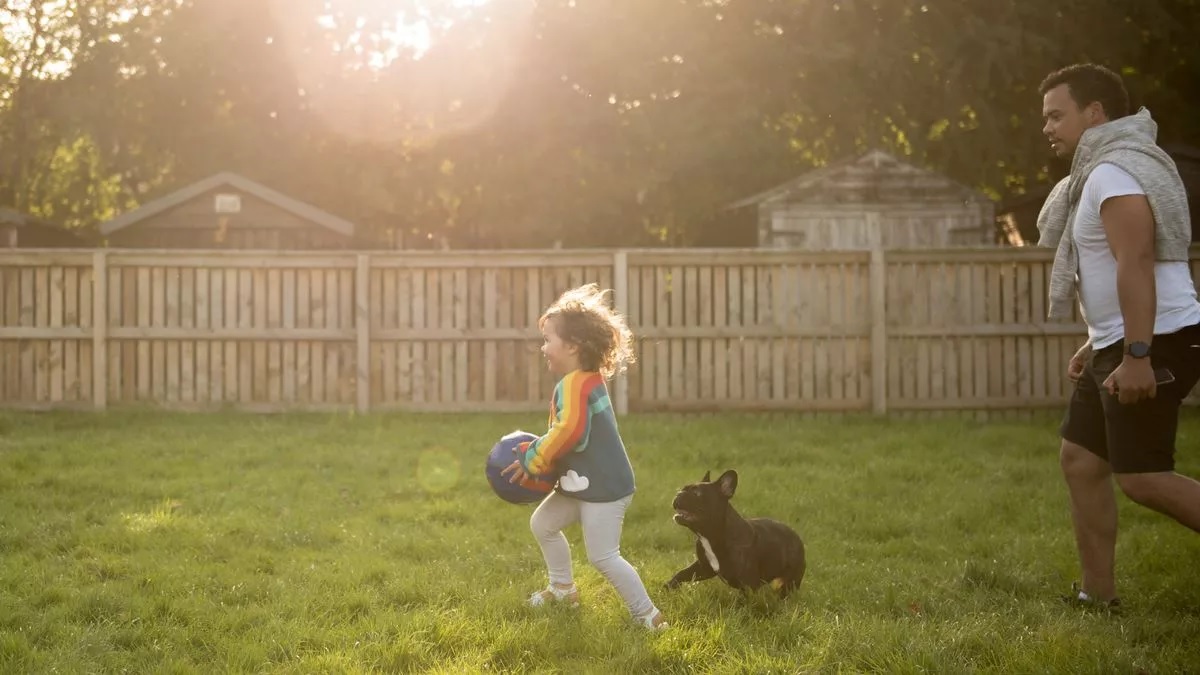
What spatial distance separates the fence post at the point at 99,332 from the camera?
40.7 ft

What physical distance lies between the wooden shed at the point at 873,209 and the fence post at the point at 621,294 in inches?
284

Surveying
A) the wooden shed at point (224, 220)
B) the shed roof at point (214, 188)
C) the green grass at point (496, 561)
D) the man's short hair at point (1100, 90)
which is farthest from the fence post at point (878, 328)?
the shed roof at point (214, 188)

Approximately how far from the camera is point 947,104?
2209 centimetres

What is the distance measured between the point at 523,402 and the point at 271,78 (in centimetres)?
1464

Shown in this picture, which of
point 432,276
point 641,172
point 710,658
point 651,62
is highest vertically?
point 651,62

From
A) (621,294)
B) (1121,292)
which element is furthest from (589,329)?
(621,294)

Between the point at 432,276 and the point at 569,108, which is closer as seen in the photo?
the point at 432,276

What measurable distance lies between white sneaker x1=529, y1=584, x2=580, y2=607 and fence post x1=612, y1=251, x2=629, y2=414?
700 cm

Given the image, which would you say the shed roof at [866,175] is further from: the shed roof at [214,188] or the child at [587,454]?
the child at [587,454]

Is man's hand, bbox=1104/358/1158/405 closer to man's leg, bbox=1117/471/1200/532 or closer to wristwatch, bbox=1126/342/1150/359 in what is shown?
wristwatch, bbox=1126/342/1150/359

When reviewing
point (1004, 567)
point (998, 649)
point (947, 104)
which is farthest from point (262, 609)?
point (947, 104)

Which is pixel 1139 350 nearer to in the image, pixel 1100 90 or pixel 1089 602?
pixel 1100 90

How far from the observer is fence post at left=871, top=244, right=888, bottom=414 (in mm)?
12352

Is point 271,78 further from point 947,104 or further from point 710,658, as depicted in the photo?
point 710,658
